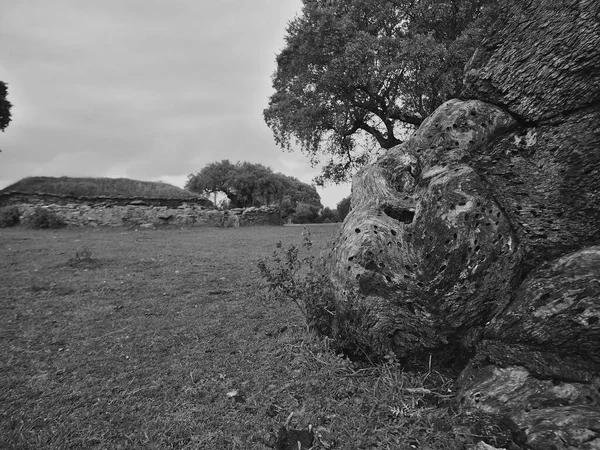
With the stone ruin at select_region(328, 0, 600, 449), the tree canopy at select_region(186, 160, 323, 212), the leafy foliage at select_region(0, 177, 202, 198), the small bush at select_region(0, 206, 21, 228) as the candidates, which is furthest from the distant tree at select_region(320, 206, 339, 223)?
the stone ruin at select_region(328, 0, 600, 449)

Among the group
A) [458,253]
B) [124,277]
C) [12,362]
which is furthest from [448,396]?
[124,277]

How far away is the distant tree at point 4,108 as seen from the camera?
30172 millimetres

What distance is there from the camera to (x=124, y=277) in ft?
26.8

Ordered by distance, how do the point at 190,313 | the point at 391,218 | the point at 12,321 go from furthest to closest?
the point at 190,313 < the point at 12,321 < the point at 391,218

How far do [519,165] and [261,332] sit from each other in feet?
12.4

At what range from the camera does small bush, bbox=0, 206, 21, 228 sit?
65.8ft

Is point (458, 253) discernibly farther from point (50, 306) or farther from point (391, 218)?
point (50, 306)

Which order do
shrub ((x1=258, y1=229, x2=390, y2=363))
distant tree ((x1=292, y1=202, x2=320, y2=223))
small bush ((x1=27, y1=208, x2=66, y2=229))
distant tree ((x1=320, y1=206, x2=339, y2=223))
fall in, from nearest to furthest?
shrub ((x1=258, y1=229, x2=390, y2=363))
small bush ((x1=27, y1=208, x2=66, y2=229))
distant tree ((x1=292, y1=202, x2=320, y2=223))
distant tree ((x1=320, y1=206, x2=339, y2=223))

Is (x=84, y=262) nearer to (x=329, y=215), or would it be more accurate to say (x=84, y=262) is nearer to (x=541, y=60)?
(x=541, y=60)

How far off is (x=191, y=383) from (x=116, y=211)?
844 inches

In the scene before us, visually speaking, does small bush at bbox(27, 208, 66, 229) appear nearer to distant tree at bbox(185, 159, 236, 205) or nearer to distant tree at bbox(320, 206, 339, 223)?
distant tree at bbox(185, 159, 236, 205)

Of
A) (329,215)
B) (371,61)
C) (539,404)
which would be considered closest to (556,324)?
(539,404)

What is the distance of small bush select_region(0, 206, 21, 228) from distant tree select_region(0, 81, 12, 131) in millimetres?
15633

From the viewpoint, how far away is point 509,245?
3189 mm
